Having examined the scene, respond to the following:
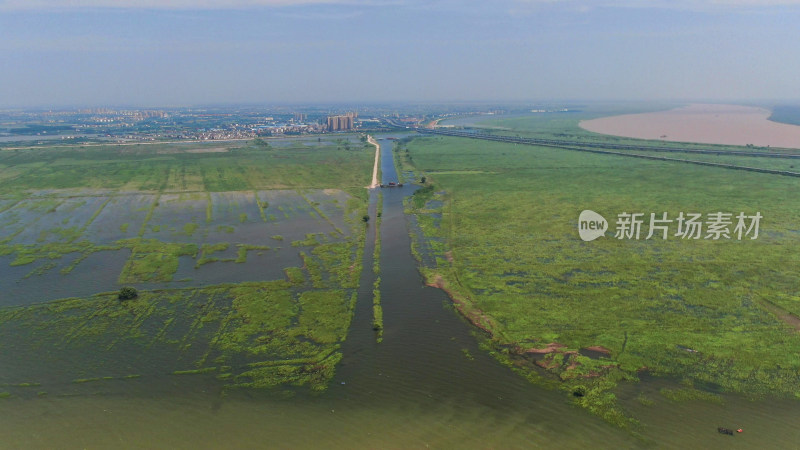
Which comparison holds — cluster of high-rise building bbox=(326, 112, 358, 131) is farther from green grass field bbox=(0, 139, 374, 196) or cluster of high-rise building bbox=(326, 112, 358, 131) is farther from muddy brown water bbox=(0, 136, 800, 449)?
muddy brown water bbox=(0, 136, 800, 449)

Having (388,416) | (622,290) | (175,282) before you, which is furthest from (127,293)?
(622,290)

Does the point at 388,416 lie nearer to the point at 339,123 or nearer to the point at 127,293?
the point at 127,293

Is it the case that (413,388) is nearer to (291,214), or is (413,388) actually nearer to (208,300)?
(208,300)

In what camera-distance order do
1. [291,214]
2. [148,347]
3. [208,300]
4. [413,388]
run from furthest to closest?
[291,214], [208,300], [148,347], [413,388]

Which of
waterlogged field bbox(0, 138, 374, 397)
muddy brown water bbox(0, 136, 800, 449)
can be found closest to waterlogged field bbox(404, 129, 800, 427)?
muddy brown water bbox(0, 136, 800, 449)

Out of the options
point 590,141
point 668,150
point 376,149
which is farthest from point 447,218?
point 590,141

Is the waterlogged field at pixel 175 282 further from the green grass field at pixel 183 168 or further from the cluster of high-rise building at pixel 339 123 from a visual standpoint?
the cluster of high-rise building at pixel 339 123

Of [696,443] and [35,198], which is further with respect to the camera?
[35,198]
